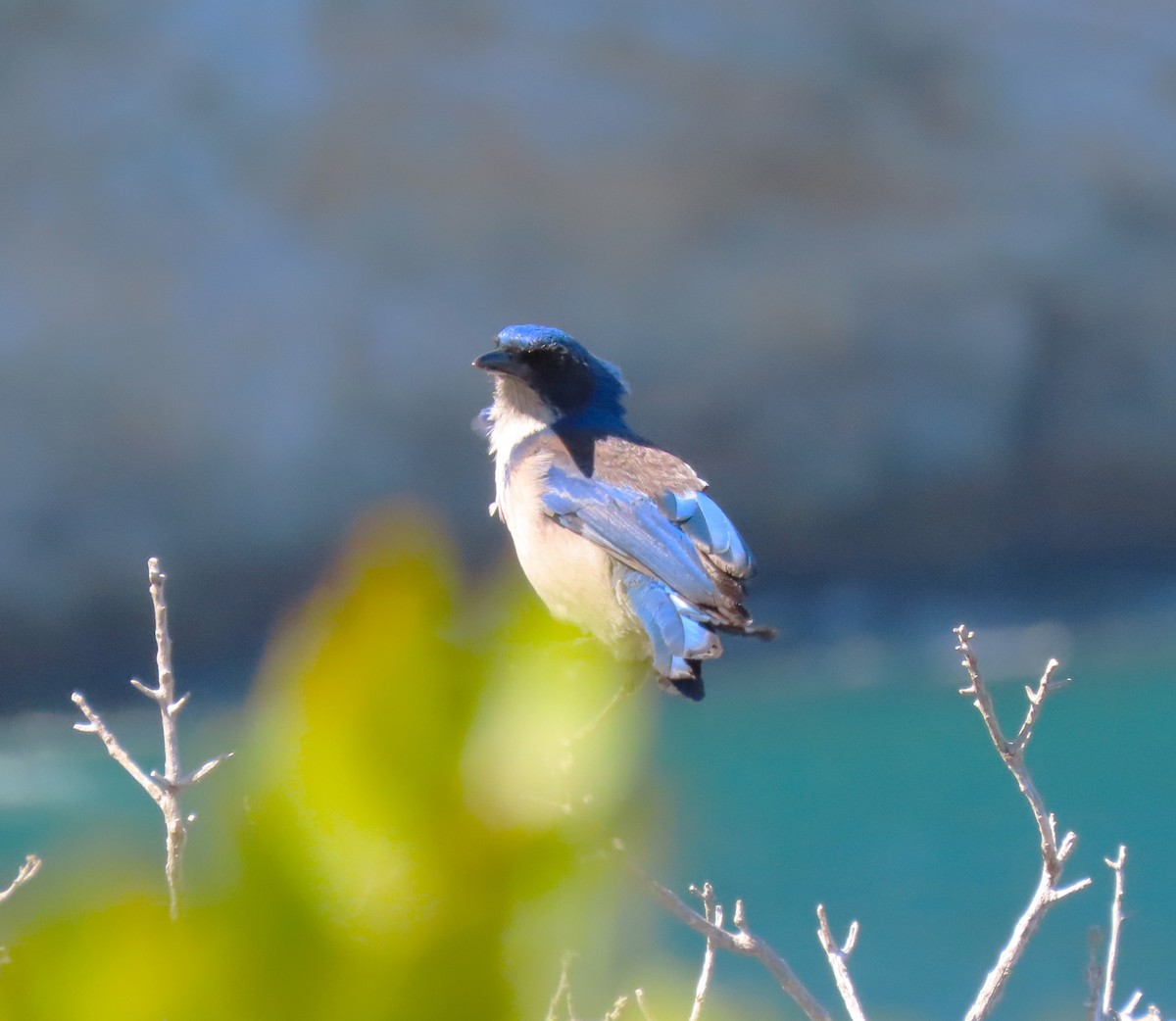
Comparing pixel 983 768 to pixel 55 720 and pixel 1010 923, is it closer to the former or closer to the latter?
pixel 1010 923

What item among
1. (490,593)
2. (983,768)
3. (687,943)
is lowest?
(490,593)

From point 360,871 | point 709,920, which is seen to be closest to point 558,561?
point 709,920

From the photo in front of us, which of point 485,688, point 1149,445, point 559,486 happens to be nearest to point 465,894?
point 485,688

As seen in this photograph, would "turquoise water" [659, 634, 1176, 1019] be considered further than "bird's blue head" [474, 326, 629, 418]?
Yes

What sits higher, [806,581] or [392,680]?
[806,581]

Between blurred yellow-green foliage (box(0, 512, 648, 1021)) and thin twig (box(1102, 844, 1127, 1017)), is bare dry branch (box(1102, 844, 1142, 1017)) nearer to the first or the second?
thin twig (box(1102, 844, 1127, 1017))

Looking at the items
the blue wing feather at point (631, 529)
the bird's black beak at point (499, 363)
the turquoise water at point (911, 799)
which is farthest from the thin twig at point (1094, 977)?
the turquoise water at point (911, 799)

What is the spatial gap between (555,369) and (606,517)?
364 mm

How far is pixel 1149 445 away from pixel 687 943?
3831mm

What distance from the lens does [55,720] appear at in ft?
17.0

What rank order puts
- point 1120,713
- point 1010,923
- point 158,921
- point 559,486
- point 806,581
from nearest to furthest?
point 158,921 → point 559,486 → point 1010,923 → point 1120,713 → point 806,581

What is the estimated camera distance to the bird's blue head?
7.77ft

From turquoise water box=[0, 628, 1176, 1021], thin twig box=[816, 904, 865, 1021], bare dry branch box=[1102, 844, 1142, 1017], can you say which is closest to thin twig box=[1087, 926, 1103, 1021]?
bare dry branch box=[1102, 844, 1142, 1017]

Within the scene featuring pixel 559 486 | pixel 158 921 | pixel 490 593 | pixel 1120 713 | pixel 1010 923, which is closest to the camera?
pixel 158 921
